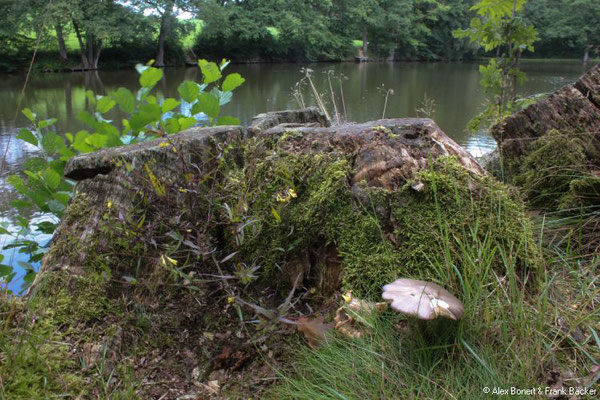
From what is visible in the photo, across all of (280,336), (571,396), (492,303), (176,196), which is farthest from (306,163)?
(571,396)

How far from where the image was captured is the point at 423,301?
111cm

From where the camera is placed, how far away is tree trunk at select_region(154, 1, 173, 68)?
2703cm

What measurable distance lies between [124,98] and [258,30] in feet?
104

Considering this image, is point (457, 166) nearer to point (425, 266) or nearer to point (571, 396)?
point (425, 266)

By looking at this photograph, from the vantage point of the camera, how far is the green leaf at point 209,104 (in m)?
2.38

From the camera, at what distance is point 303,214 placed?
1.71 m

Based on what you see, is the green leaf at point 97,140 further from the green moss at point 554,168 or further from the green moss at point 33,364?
the green moss at point 554,168

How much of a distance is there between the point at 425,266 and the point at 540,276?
39 cm

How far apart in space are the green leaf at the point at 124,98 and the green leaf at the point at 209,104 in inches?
13.8

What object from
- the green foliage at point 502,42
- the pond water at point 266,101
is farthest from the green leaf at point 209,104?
the pond water at point 266,101

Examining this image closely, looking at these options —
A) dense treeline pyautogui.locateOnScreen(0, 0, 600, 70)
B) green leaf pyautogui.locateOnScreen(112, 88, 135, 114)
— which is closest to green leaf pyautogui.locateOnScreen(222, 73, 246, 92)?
green leaf pyautogui.locateOnScreen(112, 88, 135, 114)

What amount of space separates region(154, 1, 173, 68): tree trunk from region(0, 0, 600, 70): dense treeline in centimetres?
6

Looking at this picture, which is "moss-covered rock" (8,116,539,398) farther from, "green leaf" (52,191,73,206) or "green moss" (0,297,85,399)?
"green leaf" (52,191,73,206)

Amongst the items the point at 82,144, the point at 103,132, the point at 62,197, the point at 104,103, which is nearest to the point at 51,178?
the point at 62,197
